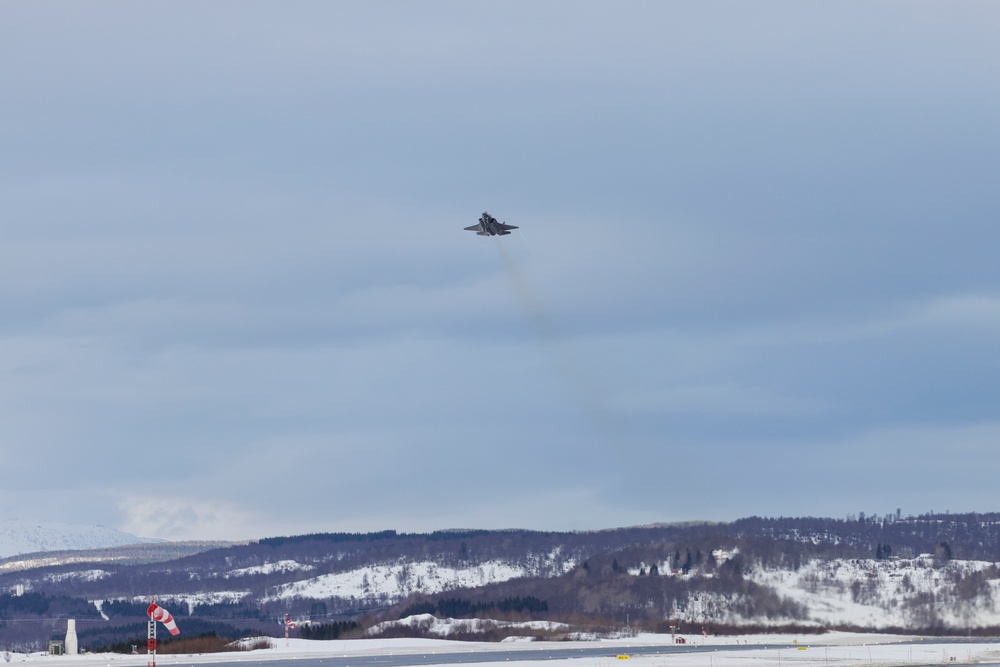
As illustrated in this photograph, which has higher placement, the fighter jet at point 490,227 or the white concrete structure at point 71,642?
the fighter jet at point 490,227

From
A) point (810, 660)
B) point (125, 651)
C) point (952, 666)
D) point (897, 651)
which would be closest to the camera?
point (952, 666)

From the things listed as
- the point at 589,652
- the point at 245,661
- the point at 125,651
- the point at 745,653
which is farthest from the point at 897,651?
the point at 125,651

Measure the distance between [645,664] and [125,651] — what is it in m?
75.1

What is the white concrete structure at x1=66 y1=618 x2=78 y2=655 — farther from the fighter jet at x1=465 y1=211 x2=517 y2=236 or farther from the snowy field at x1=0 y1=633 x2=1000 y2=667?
the fighter jet at x1=465 y1=211 x2=517 y2=236

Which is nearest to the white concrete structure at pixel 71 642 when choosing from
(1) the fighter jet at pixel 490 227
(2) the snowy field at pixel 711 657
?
(2) the snowy field at pixel 711 657

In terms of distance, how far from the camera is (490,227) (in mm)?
162375

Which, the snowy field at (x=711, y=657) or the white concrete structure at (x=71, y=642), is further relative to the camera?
the white concrete structure at (x=71, y=642)

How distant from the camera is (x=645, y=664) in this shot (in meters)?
145

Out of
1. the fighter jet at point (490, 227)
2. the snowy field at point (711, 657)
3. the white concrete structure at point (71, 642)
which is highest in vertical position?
the fighter jet at point (490, 227)

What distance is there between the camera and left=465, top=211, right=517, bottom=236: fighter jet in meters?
161

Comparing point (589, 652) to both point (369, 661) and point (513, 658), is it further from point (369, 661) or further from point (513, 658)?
point (369, 661)

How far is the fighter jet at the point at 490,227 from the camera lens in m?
161

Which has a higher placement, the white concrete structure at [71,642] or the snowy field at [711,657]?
the white concrete structure at [71,642]

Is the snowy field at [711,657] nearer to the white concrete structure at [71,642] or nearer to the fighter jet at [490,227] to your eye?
the white concrete structure at [71,642]
